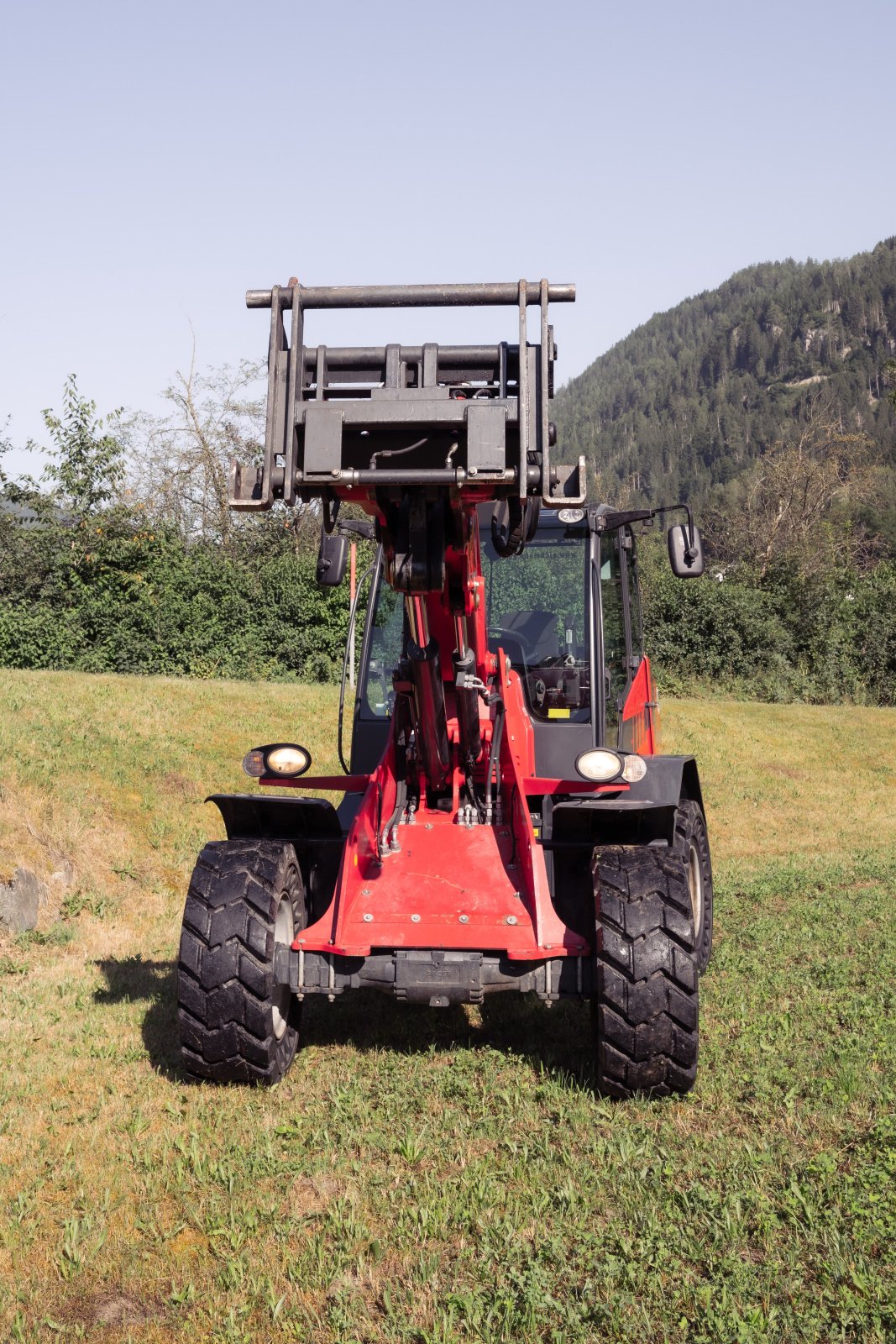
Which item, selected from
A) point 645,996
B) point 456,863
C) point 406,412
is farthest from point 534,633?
point 406,412

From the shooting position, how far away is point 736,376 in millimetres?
143250

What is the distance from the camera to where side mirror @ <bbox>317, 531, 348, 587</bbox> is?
599cm

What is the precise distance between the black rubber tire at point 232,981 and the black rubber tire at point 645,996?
1.41m

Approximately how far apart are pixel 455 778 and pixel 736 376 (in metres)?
146

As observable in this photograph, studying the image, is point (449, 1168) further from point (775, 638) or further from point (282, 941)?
point (775, 638)

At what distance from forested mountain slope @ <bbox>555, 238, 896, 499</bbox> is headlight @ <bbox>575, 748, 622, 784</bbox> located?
9889 centimetres

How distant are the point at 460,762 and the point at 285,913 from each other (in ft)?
3.62

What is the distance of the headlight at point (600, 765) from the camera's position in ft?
17.5

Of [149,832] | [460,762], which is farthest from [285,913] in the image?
[149,832]

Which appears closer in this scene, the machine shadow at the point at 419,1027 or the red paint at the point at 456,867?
the red paint at the point at 456,867

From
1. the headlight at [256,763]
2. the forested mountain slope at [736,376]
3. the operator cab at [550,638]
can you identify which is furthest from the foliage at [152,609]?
the forested mountain slope at [736,376]

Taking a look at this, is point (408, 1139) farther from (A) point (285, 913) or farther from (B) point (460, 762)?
(B) point (460, 762)

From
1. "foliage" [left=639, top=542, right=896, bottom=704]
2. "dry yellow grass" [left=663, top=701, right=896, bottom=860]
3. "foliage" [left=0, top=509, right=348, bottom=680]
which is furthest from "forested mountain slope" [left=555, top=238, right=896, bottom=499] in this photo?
"foliage" [left=0, top=509, right=348, bottom=680]

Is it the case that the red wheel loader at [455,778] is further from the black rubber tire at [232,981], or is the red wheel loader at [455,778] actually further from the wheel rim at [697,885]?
→ the wheel rim at [697,885]
